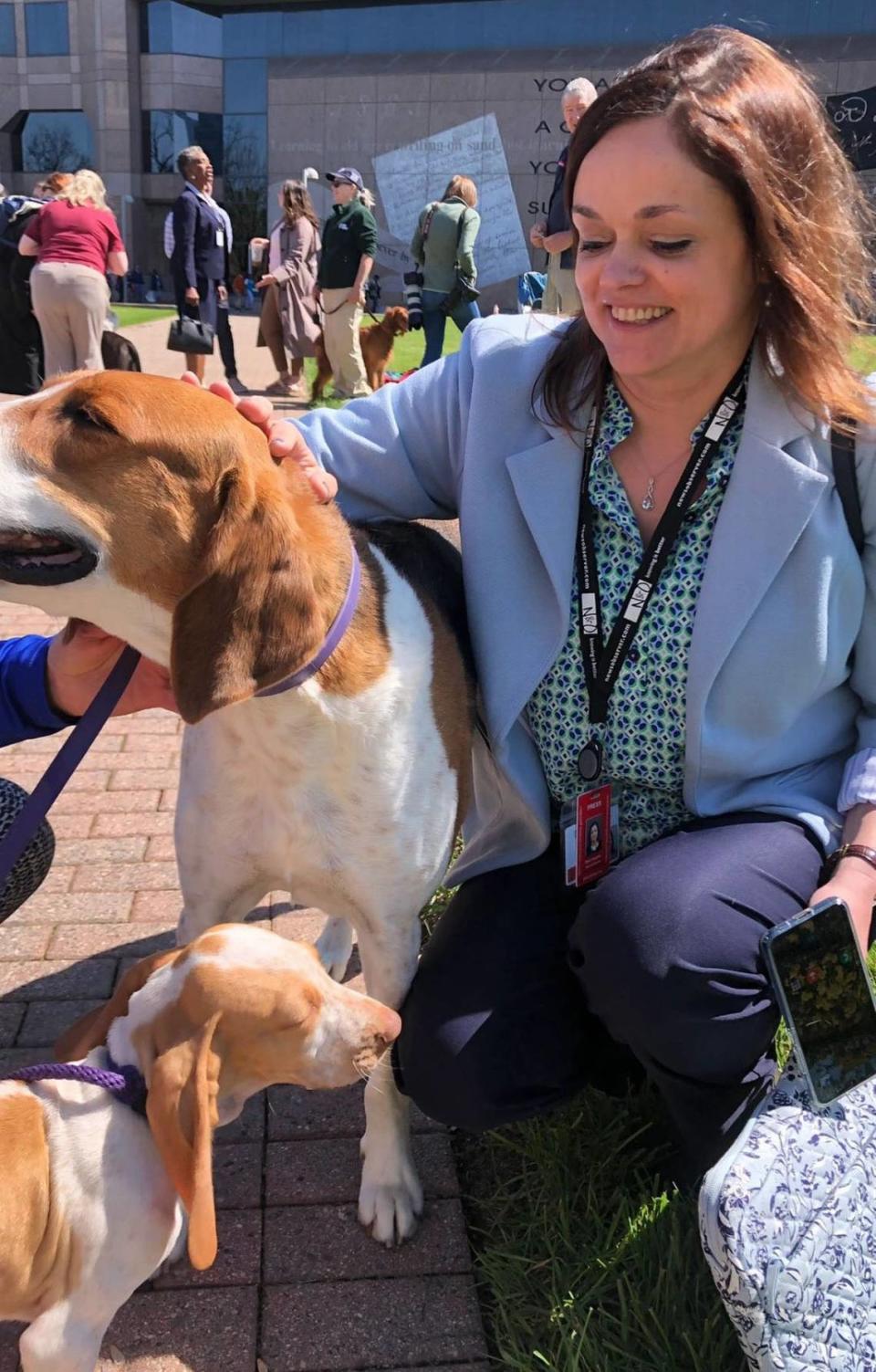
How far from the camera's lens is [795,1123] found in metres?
2.14

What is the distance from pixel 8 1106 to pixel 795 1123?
1425mm

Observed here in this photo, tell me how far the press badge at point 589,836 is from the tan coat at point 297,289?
1164 centimetres

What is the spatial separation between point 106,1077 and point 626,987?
1.00m

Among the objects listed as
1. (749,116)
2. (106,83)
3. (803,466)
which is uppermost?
(749,116)

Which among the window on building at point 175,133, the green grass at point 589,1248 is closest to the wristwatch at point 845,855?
the green grass at point 589,1248

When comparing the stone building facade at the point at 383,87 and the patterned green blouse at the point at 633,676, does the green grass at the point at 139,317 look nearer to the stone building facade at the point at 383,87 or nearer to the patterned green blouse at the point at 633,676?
the stone building facade at the point at 383,87

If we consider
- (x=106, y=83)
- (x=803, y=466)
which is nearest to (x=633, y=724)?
(x=803, y=466)

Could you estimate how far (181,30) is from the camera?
50125 mm

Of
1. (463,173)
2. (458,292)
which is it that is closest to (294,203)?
(458,292)

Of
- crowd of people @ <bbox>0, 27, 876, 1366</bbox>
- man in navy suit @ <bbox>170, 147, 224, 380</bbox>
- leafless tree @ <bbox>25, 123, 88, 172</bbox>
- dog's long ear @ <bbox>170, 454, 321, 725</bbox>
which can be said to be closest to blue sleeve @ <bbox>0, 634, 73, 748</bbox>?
dog's long ear @ <bbox>170, 454, 321, 725</bbox>

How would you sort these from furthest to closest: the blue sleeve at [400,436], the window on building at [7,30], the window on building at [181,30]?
the window on building at [7,30]
the window on building at [181,30]
the blue sleeve at [400,436]

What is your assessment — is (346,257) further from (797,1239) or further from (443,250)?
(797,1239)

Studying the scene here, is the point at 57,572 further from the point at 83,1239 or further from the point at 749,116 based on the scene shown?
the point at 749,116

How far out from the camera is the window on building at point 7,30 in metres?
52.9
